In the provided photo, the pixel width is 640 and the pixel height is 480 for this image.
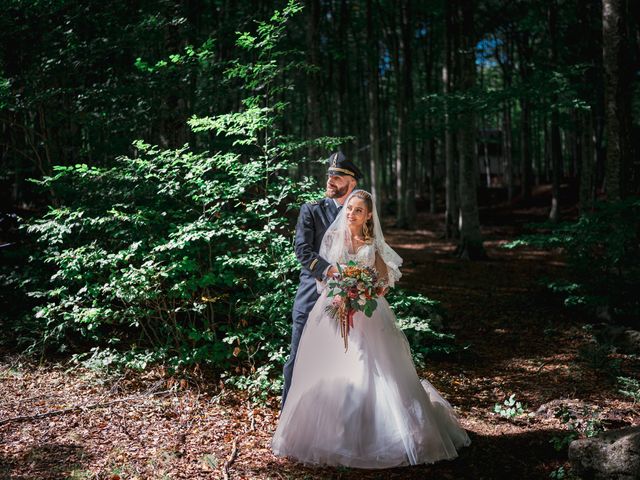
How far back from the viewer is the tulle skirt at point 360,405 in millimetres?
4098

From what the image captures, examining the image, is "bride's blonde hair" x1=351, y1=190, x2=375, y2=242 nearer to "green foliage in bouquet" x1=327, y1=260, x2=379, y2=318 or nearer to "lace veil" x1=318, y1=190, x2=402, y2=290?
"lace veil" x1=318, y1=190, x2=402, y2=290

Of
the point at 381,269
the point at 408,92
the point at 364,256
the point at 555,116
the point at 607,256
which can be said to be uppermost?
the point at 408,92

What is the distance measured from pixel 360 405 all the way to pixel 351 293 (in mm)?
934

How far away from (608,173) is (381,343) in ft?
23.4

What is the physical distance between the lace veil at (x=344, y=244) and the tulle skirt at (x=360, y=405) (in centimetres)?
37

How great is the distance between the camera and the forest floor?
13.9 feet

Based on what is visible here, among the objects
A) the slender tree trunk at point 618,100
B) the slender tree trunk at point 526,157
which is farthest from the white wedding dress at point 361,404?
the slender tree trunk at point 526,157

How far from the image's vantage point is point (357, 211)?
442 cm

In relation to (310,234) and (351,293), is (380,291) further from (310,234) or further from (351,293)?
(310,234)

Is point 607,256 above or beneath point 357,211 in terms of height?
beneath

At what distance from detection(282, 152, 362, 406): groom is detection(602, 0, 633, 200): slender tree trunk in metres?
6.59

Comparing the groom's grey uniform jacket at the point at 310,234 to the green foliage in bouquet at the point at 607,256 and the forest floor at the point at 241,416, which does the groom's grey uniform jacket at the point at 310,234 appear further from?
the green foliage in bouquet at the point at 607,256

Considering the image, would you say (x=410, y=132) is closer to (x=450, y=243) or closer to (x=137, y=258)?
(x=450, y=243)

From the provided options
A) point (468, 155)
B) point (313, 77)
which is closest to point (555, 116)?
point (468, 155)
